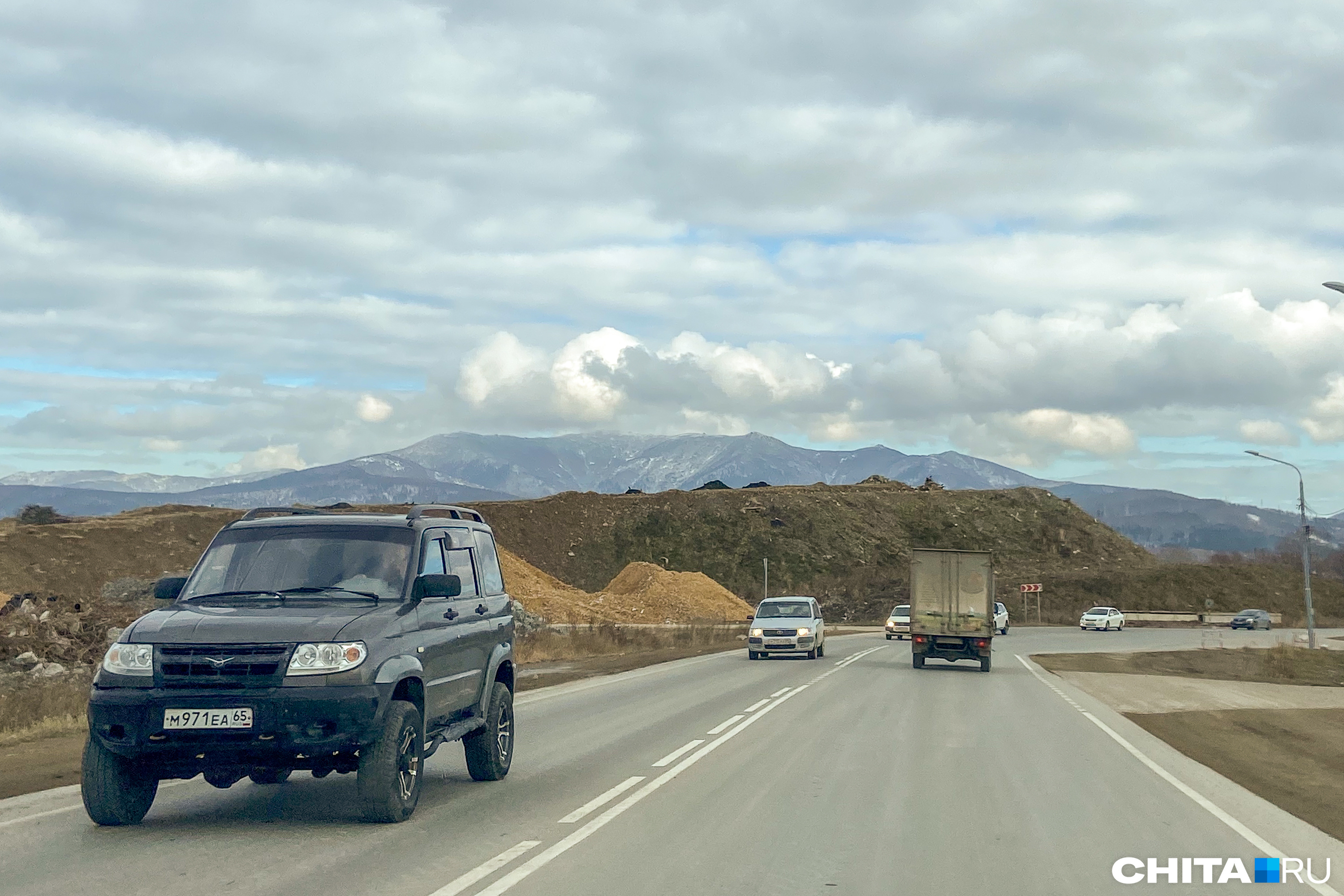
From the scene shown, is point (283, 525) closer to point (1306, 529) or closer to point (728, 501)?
point (1306, 529)

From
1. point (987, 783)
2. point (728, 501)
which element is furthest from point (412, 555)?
point (728, 501)

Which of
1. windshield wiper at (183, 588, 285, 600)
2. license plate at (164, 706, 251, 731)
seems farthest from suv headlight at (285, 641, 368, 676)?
windshield wiper at (183, 588, 285, 600)

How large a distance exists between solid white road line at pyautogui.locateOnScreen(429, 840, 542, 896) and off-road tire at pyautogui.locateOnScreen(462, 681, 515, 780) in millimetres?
2731

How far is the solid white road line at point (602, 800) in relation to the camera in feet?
30.1

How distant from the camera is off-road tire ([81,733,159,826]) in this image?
27.5 ft

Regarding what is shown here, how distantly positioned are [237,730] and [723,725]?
30.2 feet

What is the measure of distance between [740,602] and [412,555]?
69292 millimetres

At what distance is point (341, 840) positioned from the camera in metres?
8.20

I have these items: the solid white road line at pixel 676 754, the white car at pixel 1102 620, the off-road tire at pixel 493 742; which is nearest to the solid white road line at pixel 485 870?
the off-road tire at pixel 493 742

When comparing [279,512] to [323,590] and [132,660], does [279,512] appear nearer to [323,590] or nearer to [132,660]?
[323,590]

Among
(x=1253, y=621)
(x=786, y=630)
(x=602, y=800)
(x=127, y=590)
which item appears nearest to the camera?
(x=602, y=800)

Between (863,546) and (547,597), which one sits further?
(863,546)

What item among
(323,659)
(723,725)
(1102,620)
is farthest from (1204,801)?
(1102,620)

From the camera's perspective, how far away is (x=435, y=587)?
30.3 ft
